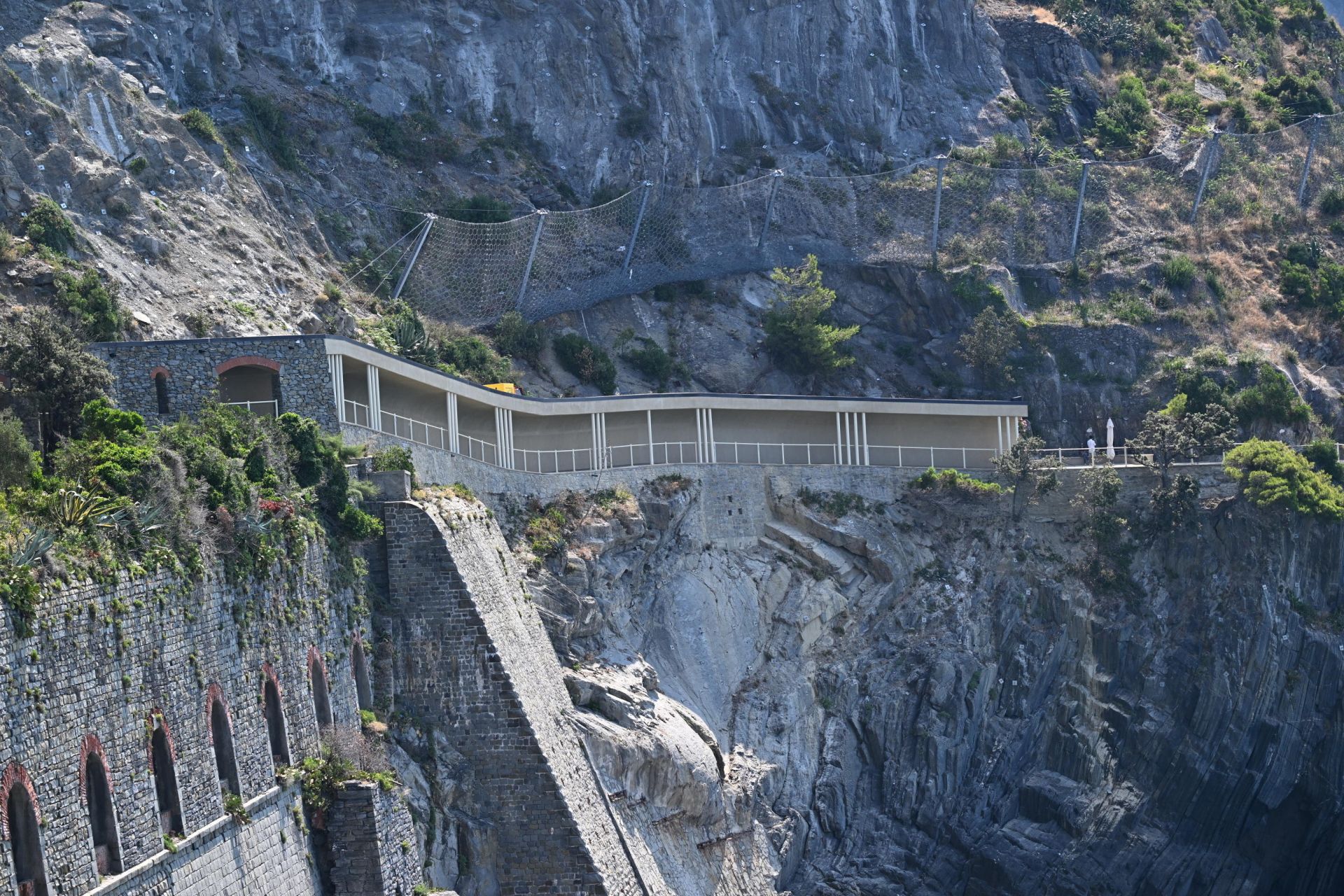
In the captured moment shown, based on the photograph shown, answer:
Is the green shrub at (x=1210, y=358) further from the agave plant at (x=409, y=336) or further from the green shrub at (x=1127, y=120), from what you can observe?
the agave plant at (x=409, y=336)

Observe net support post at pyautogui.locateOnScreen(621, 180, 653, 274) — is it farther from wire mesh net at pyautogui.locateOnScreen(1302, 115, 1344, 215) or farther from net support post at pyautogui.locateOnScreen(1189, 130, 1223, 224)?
wire mesh net at pyautogui.locateOnScreen(1302, 115, 1344, 215)

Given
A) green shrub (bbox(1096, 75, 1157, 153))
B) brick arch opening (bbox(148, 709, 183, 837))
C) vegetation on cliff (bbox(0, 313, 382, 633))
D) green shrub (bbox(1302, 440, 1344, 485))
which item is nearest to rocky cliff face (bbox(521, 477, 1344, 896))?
green shrub (bbox(1302, 440, 1344, 485))

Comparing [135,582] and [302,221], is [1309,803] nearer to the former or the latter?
[302,221]

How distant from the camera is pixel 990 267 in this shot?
70062 millimetres

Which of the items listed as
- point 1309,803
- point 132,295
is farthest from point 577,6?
point 1309,803

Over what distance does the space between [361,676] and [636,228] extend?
88.8ft

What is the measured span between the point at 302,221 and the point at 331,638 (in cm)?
2251

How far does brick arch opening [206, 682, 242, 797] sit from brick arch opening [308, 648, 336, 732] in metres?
3.89

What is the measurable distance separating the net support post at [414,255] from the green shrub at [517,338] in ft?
9.16

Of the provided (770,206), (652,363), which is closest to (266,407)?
(652,363)

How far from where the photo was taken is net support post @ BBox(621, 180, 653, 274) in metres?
66.6

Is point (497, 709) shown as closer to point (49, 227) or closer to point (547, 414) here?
point (547, 414)

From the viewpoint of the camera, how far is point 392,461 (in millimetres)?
45250

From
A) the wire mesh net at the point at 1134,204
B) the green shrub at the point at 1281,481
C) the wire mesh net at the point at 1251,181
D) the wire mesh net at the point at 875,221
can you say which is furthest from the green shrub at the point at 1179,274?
the green shrub at the point at 1281,481
